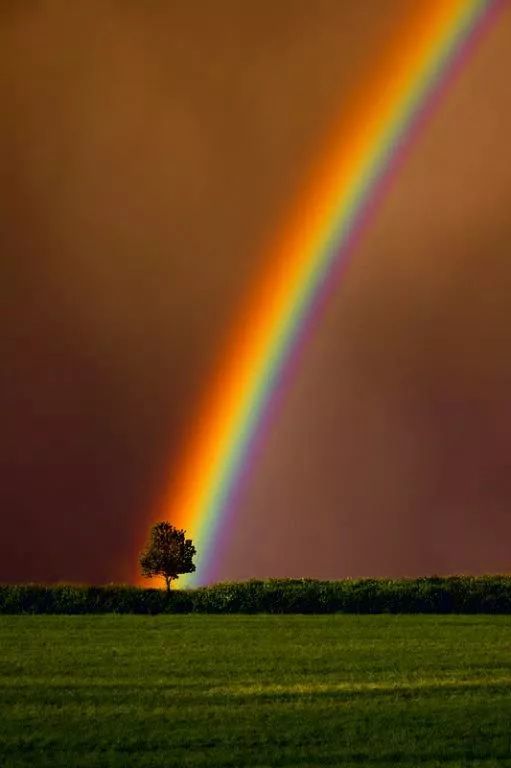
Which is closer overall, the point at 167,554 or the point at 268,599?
the point at 268,599

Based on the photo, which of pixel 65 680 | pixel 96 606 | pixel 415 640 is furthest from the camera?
pixel 96 606

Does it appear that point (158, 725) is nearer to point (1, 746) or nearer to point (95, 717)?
point (95, 717)

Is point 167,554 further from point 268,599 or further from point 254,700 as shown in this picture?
point 254,700

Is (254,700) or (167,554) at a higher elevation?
(167,554)

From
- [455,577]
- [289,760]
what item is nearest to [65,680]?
[289,760]

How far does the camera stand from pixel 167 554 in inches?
2943

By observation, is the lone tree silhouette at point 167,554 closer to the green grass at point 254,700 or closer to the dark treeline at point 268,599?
the dark treeline at point 268,599

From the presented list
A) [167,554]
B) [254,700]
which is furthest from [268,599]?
[254,700]

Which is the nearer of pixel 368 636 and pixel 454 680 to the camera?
pixel 454 680

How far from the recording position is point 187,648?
1216 inches

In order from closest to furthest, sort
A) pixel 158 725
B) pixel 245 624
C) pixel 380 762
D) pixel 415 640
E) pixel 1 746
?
pixel 380 762 → pixel 1 746 → pixel 158 725 → pixel 415 640 → pixel 245 624

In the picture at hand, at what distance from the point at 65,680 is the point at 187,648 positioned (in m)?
8.28

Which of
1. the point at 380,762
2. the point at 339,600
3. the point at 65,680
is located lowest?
the point at 380,762

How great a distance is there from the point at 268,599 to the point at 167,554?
19.1 metres
